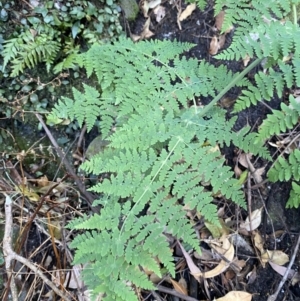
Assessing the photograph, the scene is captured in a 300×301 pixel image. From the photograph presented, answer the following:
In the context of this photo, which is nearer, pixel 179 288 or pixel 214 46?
pixel 179 288

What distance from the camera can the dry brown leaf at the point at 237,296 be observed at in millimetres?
2883

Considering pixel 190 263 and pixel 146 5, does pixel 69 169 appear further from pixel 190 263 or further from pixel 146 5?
pixel 146 5

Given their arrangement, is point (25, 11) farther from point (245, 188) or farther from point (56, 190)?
point (245, 188)

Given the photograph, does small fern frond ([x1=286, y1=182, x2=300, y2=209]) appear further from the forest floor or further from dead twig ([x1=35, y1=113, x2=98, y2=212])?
dead twig ([x1=35, y1=113, x2=98, y2=212])

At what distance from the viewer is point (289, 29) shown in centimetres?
238

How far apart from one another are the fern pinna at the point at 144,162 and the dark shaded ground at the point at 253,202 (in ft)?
2.10

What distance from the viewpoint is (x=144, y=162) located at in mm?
2484

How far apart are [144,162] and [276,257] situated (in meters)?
1.38

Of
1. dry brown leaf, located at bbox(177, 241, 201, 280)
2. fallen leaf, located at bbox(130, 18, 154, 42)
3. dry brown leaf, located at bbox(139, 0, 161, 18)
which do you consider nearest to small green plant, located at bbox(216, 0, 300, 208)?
dry brown leaf, located at bbox(177, 241, 201, 280)

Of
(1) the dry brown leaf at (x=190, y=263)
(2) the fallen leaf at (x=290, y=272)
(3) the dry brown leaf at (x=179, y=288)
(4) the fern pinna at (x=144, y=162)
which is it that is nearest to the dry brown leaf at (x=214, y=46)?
(4) the fern pinna at (x=144, y=162)

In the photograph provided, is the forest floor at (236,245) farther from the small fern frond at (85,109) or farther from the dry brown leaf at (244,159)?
the small fern frond at (85,109)

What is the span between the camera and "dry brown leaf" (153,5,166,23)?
3787mm

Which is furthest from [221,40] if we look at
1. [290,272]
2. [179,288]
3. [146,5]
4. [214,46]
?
[179,288]

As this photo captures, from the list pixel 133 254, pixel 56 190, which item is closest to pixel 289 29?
pixel 133 254
